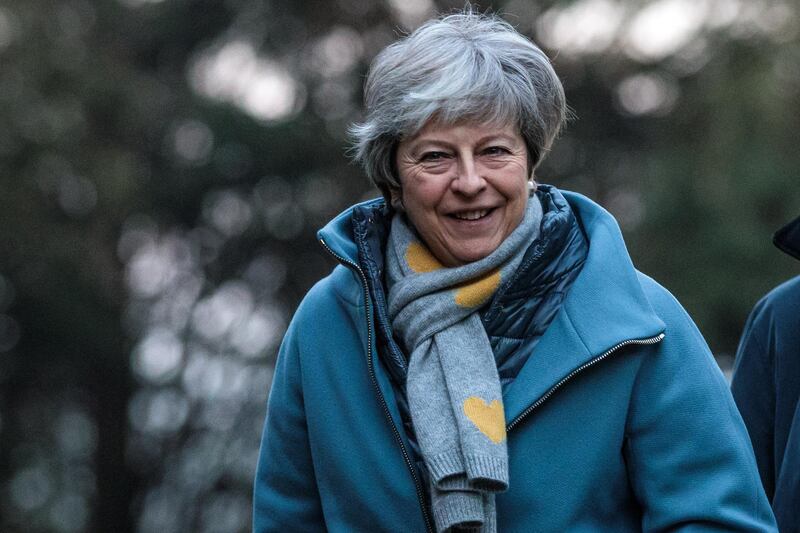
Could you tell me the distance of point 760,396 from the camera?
359 centimetres

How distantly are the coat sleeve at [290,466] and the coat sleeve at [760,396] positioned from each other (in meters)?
1.21

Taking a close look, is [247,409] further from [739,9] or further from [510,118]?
[510,118]

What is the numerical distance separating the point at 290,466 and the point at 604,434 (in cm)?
76

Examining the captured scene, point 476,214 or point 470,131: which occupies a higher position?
point 470,131

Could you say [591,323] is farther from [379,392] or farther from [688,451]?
[379,392]

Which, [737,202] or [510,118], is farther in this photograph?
[737,202]

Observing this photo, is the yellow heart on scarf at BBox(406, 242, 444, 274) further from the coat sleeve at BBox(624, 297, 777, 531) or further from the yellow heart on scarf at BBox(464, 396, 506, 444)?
the coat sleeve at BBox(624, 297, 777, 531)

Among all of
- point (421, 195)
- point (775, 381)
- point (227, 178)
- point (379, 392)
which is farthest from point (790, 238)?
point (227, 178)

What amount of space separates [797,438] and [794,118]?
8.95 metres

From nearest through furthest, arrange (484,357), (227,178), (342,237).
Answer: (484,357) → (342,237) → (227,178)

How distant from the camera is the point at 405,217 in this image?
3.12 metres

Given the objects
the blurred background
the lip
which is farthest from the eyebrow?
the blurred background

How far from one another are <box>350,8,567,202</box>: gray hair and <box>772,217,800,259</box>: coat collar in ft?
3.12

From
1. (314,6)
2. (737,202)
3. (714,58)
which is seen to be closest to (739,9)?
(714,58)
